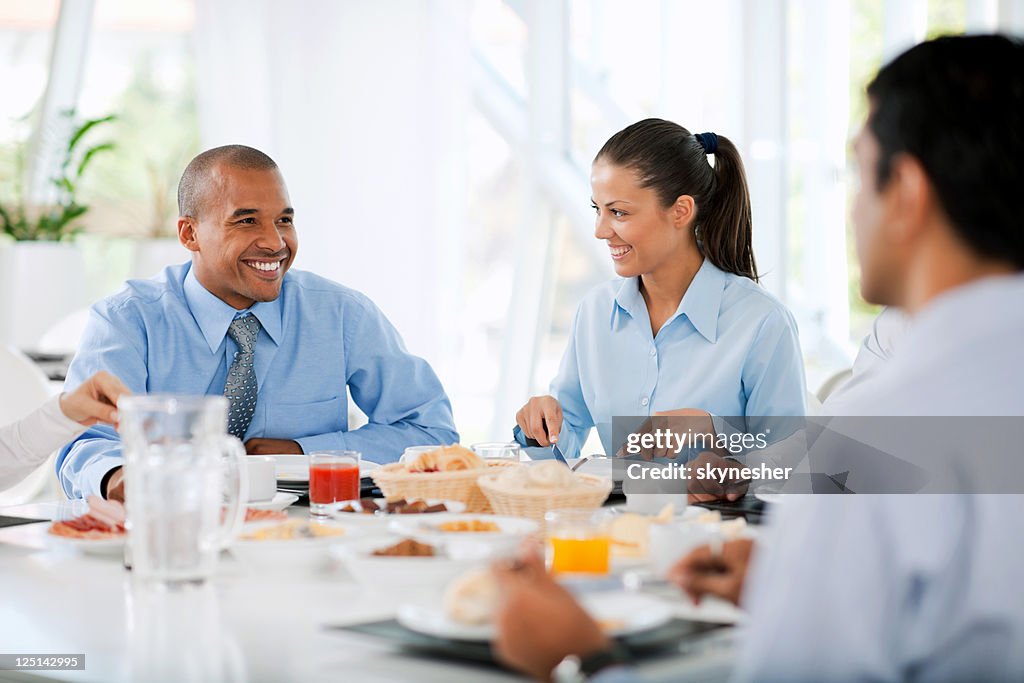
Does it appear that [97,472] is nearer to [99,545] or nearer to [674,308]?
[99,545]

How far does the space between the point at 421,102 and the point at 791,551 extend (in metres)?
4.45

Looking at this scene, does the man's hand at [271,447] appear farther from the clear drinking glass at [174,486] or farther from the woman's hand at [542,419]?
the clear drinking glass at [174,486]

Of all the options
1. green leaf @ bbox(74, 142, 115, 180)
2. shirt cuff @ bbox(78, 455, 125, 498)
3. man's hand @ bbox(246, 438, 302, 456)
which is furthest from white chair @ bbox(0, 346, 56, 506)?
green leaf @ bbox(74, 142, 115, 180)

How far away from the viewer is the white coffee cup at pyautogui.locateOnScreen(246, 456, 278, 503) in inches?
69.7

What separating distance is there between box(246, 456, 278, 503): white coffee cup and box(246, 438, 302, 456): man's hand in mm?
523

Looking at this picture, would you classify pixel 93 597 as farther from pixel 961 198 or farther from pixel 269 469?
pixel 961 198

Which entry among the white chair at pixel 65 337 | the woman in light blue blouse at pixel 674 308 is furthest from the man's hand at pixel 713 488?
the white chair at pixel 65 337

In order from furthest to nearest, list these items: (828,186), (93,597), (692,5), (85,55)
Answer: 1. (85,55)
2. (692,5)
3. (828,186)
4. (93,597)

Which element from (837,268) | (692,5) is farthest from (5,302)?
→ (837,268)

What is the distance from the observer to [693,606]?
1208mm

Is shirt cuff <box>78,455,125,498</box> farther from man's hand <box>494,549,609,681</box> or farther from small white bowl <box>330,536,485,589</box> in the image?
man's hand <box>494,549,609,681</box>

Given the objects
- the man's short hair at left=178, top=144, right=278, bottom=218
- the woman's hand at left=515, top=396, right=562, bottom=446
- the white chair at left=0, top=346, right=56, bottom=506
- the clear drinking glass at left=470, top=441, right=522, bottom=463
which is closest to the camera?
the clear drinking glass at left=470, top=441, right=522, bottom=463

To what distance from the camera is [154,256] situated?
17.2 ft

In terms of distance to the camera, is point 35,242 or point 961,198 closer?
point 961,198
